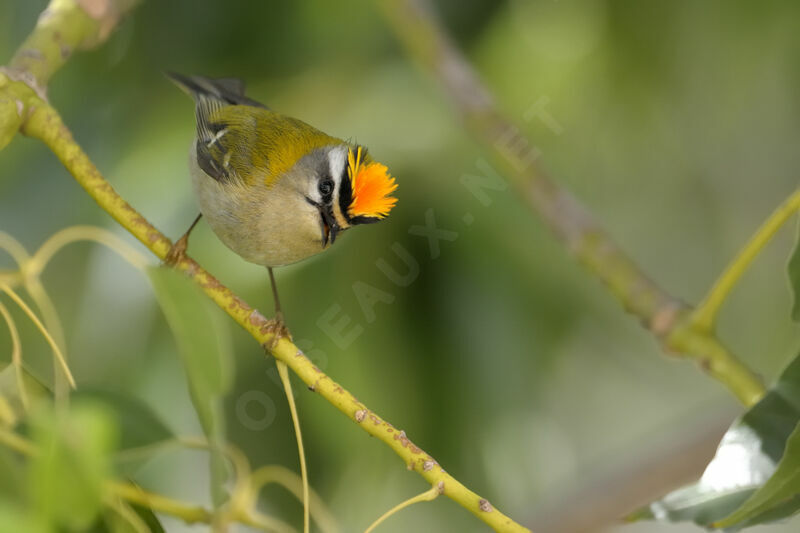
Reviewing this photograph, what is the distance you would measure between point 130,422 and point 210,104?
0.54 meters

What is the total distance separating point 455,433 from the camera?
105 centimetres

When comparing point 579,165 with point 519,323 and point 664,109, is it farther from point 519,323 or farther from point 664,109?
point 519,323

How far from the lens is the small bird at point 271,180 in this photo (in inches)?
29.0

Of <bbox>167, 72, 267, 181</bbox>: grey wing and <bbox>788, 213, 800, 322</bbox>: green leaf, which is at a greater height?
<bbox>167, 72, 267, 181</bbox>: grey wing

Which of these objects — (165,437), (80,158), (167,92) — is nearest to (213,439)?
(165,437)

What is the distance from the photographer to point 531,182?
1.03m

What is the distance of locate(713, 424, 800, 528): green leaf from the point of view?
1.61ft

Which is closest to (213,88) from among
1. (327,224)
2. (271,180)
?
(271,180)

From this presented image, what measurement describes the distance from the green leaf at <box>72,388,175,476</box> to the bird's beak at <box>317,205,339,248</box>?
295 millimetres

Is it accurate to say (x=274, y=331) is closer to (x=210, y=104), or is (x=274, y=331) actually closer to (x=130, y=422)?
(x=130, y=422)

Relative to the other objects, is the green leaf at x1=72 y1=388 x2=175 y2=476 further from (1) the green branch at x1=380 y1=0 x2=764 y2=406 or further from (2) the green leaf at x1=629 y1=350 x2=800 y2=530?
(1) the green branch at x1=380 y1=0 x2=764 y2=406

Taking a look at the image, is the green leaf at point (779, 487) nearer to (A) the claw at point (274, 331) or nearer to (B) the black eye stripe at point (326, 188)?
(A) the claw at point (274, 331)

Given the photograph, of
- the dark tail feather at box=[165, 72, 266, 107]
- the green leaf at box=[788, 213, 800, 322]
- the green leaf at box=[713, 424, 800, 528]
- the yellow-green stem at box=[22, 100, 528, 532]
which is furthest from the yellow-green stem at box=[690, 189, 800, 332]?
the dark tail feather at box=[165, 72, 266, 107]

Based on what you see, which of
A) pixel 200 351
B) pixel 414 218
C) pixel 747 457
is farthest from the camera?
pixel 414 218
